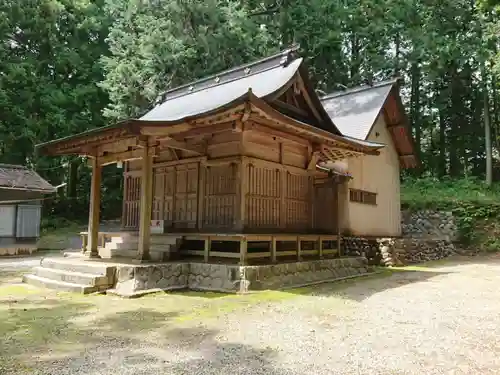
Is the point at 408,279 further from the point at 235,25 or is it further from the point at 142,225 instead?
the point at 235,25

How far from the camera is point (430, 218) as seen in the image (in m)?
20.8

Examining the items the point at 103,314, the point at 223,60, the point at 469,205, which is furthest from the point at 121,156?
the point at 469,205

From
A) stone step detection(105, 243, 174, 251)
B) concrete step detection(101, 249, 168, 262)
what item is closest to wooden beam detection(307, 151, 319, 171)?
stone step detection(105, 243, 174, 251)

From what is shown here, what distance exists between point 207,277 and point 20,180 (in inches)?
567

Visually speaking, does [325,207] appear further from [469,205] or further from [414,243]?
[469,205]

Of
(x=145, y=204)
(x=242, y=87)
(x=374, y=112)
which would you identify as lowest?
(x=145, y=204)

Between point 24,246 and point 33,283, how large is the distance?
1145 centimetres

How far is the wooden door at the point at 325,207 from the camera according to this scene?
41.3 feet

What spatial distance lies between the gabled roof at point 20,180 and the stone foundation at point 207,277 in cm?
1314

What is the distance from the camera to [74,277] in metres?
8.73

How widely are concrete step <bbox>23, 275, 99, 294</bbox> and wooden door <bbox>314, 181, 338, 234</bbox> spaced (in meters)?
6.89

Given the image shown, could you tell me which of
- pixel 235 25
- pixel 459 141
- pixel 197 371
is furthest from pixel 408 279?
pixel 459 141

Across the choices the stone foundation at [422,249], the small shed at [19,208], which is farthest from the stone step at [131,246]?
the small shed at [19,208]

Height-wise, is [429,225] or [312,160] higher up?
[312,160]
